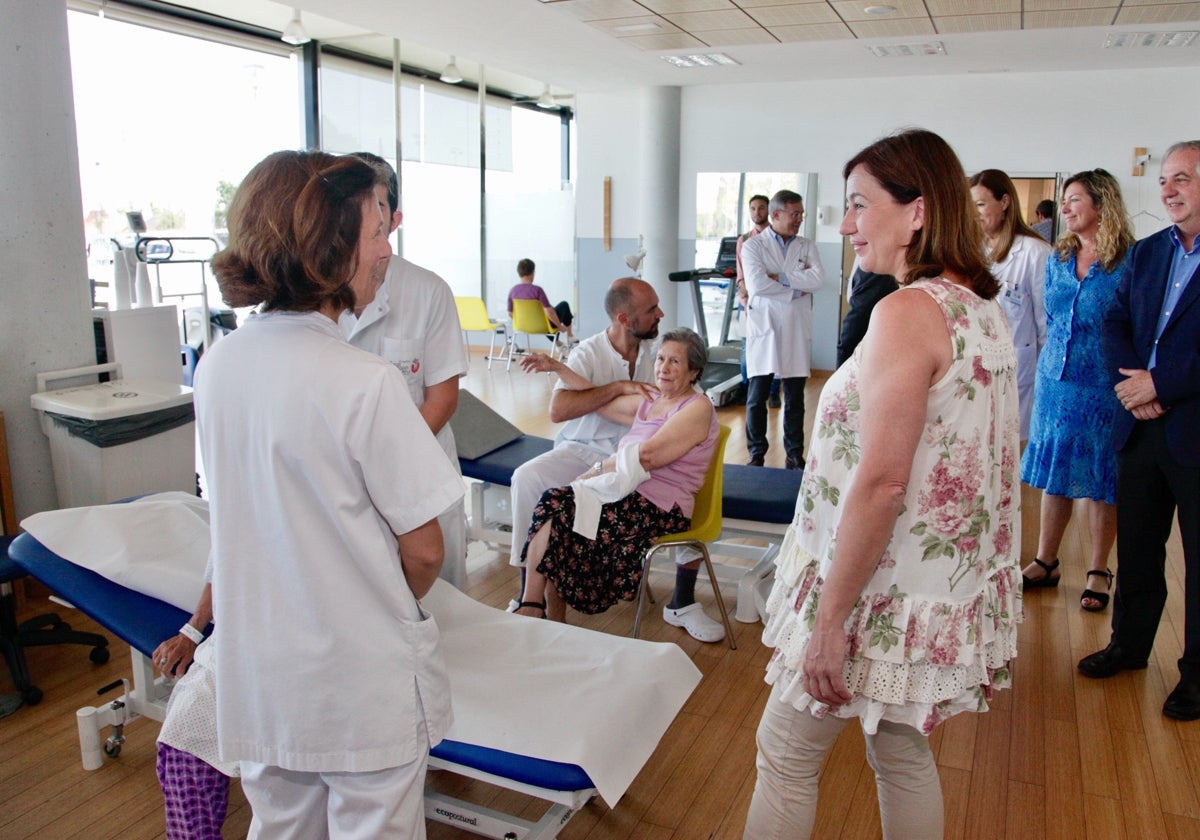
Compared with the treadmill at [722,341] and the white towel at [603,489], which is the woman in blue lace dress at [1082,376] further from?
the treadmill at [722,341]

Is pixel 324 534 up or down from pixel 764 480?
up

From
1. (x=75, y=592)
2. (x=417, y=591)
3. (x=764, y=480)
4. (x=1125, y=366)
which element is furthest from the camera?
(x=764, y=480)

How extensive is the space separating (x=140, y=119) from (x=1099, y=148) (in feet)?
24.9

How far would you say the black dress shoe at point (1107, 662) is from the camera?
2.86 m

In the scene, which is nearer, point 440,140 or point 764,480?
point 764,480

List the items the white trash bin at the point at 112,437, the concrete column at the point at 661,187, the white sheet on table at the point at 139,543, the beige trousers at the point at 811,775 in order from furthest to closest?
the concrete column at the point at 661,187, the white trash bin at the point at 112,437, the white sheet on table at the point at 139,543, the beige trousers at the point at 811,775

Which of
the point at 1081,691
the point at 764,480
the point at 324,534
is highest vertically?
the point at 324,534

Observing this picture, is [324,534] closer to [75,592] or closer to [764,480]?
[75,592]

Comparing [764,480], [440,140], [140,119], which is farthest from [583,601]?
[440,140]

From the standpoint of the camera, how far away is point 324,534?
3.81 ft

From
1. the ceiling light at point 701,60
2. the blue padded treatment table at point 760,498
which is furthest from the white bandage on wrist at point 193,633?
the ceiling light at point 701,60

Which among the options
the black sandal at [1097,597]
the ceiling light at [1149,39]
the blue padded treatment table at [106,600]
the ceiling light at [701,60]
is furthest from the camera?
the ceiling light at [701,60]

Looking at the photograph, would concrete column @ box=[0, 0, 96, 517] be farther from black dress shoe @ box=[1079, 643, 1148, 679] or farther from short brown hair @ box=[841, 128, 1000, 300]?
black dress shoe @ box=[1079, 643, 1148, 679]

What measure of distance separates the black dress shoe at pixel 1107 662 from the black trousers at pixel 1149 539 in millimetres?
22
